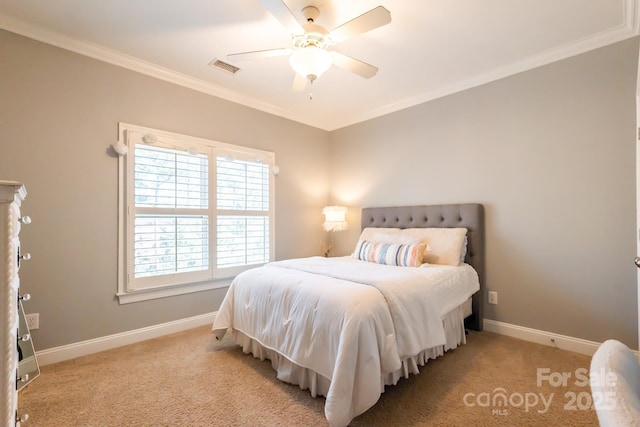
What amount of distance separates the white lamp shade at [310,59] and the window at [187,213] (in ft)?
5.49

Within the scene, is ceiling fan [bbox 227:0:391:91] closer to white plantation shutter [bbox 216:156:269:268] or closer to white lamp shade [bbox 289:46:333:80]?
white lamp shade [bbox 289:46:333:80]

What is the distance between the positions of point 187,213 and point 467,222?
288 cm

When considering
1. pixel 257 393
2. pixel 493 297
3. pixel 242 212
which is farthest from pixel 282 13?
pixel 493 297

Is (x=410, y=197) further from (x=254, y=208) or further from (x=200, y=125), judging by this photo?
(x=200, y=125)

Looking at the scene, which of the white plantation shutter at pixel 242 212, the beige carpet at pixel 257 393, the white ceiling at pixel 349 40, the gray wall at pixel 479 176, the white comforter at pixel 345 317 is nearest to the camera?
the white comforter at pixel 345 317

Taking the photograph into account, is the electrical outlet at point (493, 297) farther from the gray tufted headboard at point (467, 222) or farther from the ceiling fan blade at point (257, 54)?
the ceiling fan blade at point (257, 54)

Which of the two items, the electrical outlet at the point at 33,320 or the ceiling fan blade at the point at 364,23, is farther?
the electrical outlet at the point at 33,320

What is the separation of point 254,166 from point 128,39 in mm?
1654

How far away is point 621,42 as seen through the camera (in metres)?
2.31

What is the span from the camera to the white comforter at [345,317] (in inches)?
61.0

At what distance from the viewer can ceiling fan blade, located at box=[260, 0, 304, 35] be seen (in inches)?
64.1

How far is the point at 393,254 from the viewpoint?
2848mm

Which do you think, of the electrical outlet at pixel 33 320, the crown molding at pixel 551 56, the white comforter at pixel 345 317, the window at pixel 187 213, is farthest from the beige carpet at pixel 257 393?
the crown molding at pixel 551 56

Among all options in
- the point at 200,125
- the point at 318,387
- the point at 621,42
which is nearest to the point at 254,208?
the point at 200,125
